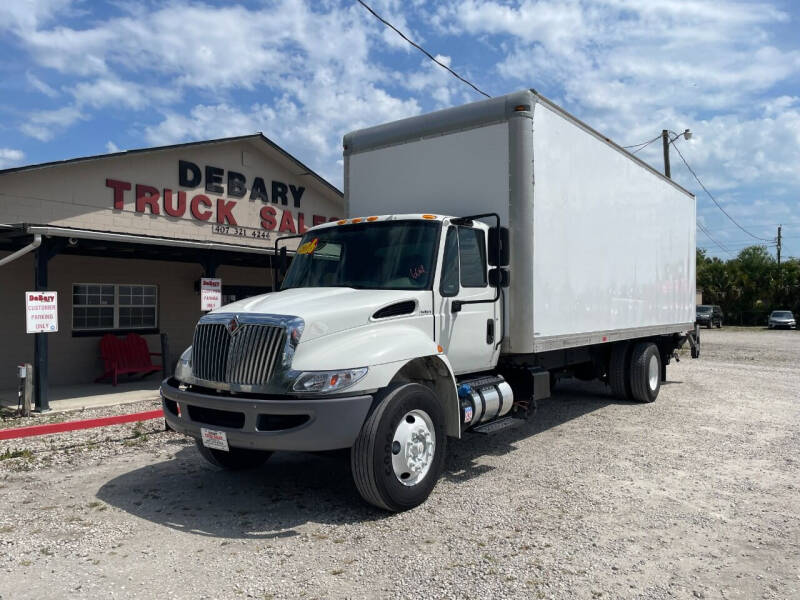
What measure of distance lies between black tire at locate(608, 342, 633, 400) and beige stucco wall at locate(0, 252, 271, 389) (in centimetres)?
993

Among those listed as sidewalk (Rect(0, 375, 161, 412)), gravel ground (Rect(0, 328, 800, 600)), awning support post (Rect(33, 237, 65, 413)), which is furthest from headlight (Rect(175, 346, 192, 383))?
sidewalk (Rect(0, 375, 161, 412))

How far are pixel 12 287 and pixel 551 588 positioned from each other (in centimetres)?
1207

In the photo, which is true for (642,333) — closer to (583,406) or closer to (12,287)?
(583,406)

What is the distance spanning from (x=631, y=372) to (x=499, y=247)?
5.06 metres

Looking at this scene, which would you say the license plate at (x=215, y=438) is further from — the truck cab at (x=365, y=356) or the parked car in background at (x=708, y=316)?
the parked car in background at (x=708, y=316)

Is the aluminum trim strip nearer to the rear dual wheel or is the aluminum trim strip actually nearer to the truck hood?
the rear dual wheel

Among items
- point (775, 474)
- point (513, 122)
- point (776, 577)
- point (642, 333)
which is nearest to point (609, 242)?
point (642, 333)

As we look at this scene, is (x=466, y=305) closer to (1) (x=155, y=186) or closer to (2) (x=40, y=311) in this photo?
(2) (x=40, y=311)

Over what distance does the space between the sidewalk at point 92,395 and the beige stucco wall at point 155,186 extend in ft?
10.6

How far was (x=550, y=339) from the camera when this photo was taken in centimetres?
684

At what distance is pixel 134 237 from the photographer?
35.6ft

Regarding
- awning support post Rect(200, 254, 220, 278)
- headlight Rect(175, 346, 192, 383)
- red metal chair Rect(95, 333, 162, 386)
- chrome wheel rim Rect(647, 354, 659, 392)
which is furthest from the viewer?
red metal chair Rect(95, 333, 162, 386)

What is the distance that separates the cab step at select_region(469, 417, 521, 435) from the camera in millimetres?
6066

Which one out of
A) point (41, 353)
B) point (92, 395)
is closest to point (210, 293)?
point (41, 353)
